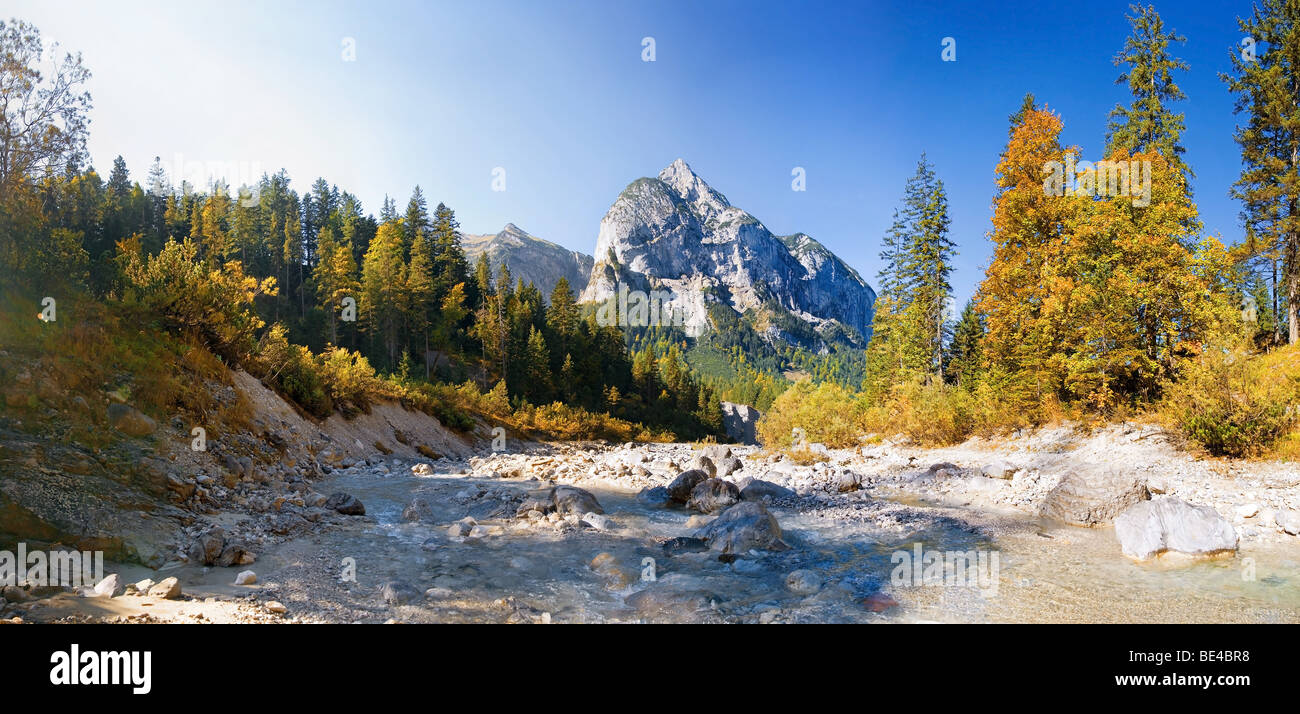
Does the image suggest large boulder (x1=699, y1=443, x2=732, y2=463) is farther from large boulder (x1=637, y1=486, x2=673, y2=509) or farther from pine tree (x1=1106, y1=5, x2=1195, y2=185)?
pine tree (x1=1106, y1=5, x2=1195, y2=185)

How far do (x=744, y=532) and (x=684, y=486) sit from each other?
5868 mm

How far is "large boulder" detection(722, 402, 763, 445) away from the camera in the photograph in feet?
387

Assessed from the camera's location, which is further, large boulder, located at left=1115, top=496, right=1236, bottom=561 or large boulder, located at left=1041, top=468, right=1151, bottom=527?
large boulder, located at left=1041, top=468, right=1151, bottom=527

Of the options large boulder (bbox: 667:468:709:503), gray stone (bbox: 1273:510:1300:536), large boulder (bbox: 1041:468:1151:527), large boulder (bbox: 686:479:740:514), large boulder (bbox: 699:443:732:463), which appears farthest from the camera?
large boulder (bbox: 699:443:732:463)

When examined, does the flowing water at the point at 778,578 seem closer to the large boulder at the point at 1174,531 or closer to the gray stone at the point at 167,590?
the large boulder at the point at 1174,531

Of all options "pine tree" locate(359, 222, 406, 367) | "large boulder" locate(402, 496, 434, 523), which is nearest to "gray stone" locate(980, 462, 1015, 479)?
"large boulder" locate(402, 496, 434, 523)

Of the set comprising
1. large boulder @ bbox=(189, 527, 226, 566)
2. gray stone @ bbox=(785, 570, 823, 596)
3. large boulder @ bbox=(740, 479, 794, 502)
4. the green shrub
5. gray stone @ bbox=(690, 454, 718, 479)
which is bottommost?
gray stone @ bbox=(690, 454, 718, 479)

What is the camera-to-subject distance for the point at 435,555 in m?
8.40

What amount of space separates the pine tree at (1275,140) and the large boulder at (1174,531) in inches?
967

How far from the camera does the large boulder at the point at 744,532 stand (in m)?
9.26

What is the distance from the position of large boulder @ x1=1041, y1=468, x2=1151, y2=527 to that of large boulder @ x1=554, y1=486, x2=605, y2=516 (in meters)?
9.57
